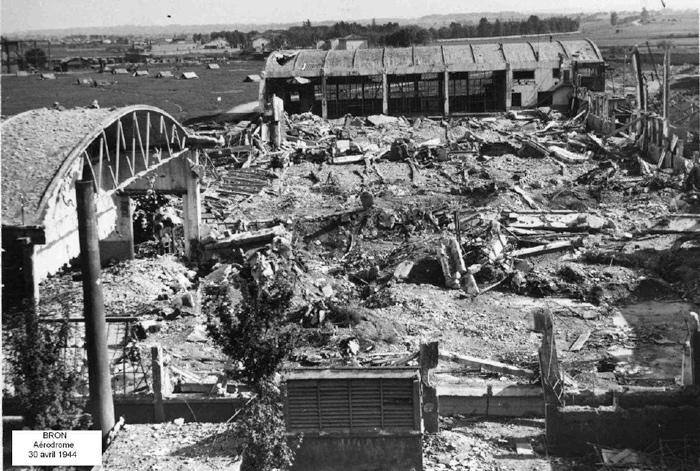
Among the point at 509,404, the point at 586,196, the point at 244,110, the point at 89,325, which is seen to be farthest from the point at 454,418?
the point at 244,110

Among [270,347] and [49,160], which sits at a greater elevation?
[49,160]

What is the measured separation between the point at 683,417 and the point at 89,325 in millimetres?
8695

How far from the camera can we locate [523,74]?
166 ft

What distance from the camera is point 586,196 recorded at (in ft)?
98.6

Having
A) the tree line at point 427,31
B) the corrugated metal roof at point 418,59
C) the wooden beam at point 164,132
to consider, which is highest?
the tree line at point 427,31

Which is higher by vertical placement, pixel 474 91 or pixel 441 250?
pixel 474 91

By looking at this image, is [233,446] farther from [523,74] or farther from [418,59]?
Result: [523,74]

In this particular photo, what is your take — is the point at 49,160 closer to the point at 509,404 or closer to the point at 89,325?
the point at 89,325

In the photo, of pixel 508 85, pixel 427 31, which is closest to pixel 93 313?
pixel 508 85

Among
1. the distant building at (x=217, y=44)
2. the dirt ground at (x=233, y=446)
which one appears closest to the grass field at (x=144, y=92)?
the distant building at (x=217, y=44)

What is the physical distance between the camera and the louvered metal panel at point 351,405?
12.6 meters
